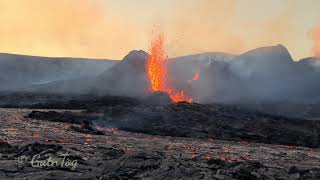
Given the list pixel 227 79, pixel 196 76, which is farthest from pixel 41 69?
pixel 227 79

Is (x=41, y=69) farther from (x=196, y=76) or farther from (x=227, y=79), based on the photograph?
(x=227, y=79)

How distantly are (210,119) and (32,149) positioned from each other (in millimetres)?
32572

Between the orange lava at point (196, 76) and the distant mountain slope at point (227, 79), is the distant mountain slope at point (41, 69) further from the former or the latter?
the orange lava at point (196, 76)

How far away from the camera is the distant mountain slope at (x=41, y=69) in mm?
156250

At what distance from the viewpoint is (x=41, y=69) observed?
168 metres

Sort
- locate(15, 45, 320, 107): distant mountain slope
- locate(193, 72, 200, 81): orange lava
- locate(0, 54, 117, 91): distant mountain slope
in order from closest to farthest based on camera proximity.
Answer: locate(15, 45, 320, 107): distant mountain slope → locate(193, 72, 200, 81): orange lava → locate(0, 54, 117, 91): distant mountain slope

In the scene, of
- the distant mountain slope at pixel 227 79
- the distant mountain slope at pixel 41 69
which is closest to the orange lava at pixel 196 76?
the distant mountain slope at pixel 227 79

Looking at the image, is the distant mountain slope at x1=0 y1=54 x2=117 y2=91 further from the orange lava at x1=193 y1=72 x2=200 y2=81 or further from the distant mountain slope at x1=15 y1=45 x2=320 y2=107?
the orange lava at x1=193 y1=72 x2=200 y2=81

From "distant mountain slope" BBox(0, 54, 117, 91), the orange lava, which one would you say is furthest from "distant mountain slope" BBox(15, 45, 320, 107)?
"distant mountain slope" BBox(0, 54, 117, 91)

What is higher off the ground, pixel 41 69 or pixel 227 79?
pixel 41 69

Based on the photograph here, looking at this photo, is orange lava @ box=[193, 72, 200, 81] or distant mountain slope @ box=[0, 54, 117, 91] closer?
orange lava @ box=[193, 72, 200, 81]

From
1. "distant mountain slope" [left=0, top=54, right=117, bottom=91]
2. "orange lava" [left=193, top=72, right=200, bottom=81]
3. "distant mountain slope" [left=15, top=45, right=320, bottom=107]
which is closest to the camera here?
"distant mountain slope" [left=15, top=45, right=320, bottom=107]

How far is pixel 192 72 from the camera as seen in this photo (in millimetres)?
148625

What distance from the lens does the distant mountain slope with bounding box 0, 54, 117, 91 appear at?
513 feet
